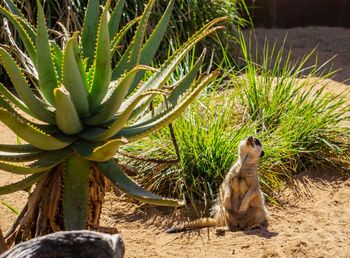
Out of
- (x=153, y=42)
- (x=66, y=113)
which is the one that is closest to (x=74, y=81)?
(x=66, y=113)

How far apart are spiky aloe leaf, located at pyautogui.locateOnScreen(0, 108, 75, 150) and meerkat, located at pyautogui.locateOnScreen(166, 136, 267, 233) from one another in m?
1.82

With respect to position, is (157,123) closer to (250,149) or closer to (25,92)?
(25,92)

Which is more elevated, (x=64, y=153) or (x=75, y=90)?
(x=75, y=90)

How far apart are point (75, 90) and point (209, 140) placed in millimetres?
2188

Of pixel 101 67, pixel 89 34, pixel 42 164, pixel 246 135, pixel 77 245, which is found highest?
pixel 89 34

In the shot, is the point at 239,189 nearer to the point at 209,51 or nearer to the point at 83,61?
the point at 83,61

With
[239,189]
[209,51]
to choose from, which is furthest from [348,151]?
[209,51]

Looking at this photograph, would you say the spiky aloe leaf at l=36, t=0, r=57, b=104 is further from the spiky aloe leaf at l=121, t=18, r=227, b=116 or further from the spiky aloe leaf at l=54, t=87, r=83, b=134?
the spiky aloe leaf at l=121, t=18, r=227, b=116

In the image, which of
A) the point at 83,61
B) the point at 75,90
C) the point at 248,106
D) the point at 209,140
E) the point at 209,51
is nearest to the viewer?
the point at 75,90

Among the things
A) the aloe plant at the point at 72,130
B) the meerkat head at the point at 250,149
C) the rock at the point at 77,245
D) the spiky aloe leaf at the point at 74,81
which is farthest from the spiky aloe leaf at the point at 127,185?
the meerkat head at the point at 250,149

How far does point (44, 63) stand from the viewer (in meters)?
3.32

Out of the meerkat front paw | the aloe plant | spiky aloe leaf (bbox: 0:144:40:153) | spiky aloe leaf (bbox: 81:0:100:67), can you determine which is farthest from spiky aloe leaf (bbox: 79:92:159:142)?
the meerkat front paw

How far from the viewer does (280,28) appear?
10.6 metres

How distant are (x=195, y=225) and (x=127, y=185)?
173 centimetres
